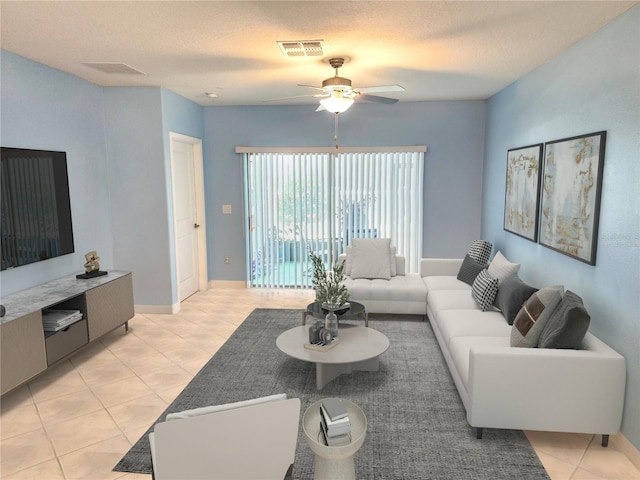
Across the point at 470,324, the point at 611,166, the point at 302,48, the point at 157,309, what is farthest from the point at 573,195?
the point at 157,309

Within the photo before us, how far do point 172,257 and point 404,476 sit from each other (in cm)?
381

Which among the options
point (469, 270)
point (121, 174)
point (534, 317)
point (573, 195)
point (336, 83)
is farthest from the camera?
point (121, 174)

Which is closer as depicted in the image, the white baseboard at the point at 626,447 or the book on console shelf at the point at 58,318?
the white baseboard at the point at 626,447

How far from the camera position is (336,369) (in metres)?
3.49

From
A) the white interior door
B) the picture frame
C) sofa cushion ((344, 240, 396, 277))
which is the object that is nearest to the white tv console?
the white interior door

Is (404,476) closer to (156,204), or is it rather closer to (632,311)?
(632,311)

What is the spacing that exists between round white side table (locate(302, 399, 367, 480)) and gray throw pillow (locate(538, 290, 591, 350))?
1381 millimetres

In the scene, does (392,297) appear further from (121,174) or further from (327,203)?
(121,174)

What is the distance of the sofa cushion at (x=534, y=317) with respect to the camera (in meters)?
2.80

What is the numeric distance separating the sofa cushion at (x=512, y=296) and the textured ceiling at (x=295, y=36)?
192 centimetres

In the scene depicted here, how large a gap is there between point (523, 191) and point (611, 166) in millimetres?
1564

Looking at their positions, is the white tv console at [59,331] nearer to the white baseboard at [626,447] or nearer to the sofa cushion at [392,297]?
the sofa cushion at [392,297]

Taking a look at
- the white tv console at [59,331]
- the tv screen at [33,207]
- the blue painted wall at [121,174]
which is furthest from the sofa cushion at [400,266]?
the tv screen at [33,207]

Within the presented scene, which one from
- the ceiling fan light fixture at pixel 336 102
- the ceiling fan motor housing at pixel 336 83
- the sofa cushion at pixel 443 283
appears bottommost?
the sofa cushion at pixel 443 283
